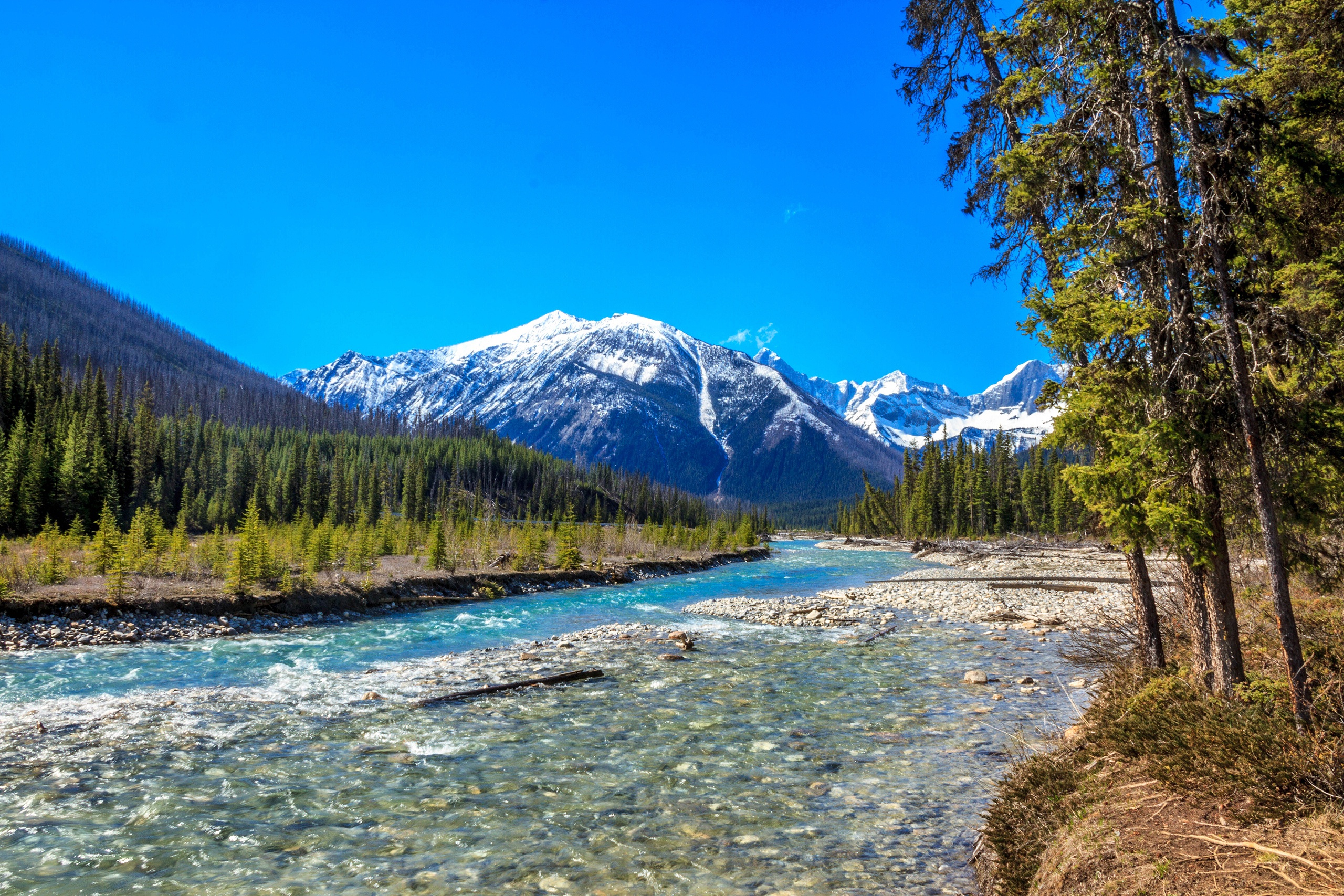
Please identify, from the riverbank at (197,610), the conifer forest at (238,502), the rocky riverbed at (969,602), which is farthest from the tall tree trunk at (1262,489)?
the conifer forest at (238,502)

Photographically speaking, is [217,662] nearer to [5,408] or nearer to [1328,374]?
[1328,374]

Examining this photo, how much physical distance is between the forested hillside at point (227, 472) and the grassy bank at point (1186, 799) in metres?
52.4

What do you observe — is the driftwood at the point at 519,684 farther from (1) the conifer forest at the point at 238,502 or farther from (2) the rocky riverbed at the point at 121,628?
(1) the conifer forest at the point at 238,502

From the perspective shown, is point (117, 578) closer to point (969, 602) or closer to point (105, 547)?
point (105, 547)

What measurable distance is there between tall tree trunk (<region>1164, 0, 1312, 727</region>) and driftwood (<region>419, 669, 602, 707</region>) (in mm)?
12258

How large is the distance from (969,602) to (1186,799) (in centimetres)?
2557

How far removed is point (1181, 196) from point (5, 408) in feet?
280

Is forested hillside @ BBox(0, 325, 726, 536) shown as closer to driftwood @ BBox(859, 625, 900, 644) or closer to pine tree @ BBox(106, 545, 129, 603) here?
pine tree @ BBox(106, 545, 129, 603)

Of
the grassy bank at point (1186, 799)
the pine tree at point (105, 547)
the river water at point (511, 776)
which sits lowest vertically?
the river water at point (511, 776)

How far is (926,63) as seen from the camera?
12758 millimetres

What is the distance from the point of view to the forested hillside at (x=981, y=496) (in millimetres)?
92688

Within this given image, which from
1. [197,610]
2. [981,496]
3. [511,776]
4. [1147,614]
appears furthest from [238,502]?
[981,496]

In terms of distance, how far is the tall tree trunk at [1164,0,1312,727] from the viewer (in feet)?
20.3

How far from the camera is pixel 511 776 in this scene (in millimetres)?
9109
